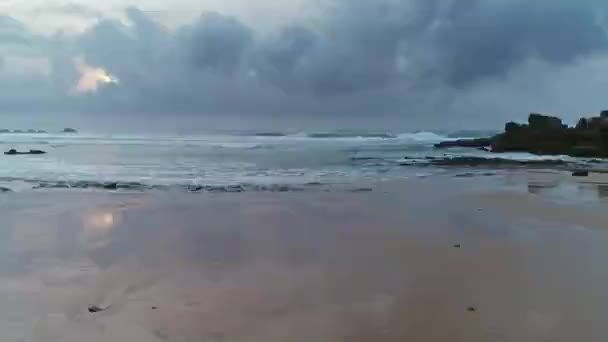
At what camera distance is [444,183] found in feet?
54.9

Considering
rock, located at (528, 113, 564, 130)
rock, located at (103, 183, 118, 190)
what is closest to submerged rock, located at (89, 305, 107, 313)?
rock, located at (103, 183, 118, 190)

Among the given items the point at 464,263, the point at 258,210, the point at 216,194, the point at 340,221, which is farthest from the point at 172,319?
the point at 216,194

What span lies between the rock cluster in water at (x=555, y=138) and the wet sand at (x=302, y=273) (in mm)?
23507

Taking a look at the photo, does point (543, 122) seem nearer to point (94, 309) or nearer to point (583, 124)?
point (583, 124)

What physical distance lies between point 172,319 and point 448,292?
283cm

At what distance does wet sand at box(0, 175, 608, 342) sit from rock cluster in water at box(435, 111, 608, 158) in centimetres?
2351

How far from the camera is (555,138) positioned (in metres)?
35.7

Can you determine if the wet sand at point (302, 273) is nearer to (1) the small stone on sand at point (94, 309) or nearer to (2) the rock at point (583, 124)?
(1) the small stone on sand at point (94, 309)

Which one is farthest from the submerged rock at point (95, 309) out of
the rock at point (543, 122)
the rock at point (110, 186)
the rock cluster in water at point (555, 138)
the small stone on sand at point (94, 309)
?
the rock at point (543, 122)

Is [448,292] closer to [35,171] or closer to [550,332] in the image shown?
[550,332]

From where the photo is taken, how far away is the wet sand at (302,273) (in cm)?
436

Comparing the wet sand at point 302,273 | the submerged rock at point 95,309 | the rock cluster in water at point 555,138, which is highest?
the rock cluster in water at point 555,138

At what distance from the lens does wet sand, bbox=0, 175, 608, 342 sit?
14.3ft

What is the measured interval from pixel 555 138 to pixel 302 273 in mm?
34947
